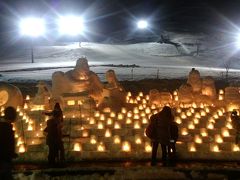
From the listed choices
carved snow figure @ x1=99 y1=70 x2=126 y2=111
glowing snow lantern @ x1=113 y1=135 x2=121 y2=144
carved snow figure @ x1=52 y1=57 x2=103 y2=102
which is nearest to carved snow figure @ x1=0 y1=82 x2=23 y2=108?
carved snow figure @ x1=52 y1=57 x2=103 y2=102

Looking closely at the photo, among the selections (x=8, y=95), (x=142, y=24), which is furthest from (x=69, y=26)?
(x=8, y=95)

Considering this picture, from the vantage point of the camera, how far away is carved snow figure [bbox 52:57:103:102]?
1385cm

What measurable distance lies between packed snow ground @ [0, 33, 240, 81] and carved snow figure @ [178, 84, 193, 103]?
820 cm

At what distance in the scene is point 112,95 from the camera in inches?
558

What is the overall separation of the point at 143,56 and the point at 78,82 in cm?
1822

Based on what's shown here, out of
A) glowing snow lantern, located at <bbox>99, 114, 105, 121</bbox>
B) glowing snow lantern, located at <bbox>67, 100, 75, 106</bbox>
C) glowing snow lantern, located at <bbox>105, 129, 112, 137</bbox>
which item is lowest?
glowing snow lantern, located at <bbox>105, 129, 112, 137</bbox>

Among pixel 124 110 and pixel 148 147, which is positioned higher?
pixel 124 110

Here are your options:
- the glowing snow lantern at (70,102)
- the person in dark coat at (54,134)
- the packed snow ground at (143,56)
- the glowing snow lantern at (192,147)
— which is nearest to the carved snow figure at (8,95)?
the glowing snow lantern at (70,102)

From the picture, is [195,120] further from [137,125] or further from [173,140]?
[173,140]

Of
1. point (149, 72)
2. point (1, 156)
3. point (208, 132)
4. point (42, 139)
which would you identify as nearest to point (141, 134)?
point (208, 132)

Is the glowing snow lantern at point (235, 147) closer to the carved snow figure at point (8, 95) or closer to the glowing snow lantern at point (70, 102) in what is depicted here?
the glowing snow lantern at point (70, 102)

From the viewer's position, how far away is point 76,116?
12.5 meters

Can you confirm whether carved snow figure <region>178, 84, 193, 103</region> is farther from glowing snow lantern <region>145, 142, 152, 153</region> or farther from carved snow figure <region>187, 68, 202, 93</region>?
glowing snow lantern <region>145, 142, 152, 153</region>

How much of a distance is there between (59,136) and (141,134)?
304 centimetres
